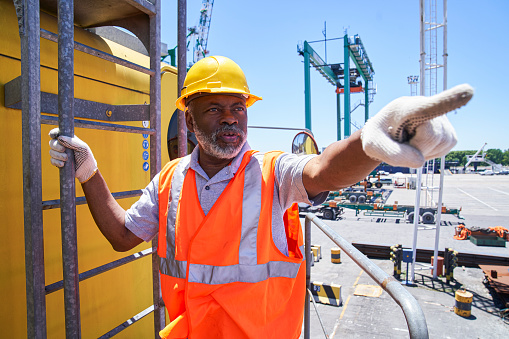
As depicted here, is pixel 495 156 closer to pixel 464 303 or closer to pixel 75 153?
pixel 464 303

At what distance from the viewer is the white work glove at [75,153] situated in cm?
167

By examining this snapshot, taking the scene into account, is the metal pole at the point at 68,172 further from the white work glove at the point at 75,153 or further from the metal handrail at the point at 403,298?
the metal handrail at the point at 403,298

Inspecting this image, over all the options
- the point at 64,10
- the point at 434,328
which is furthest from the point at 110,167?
the point at 434,328

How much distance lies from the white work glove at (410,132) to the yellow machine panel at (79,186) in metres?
2.11

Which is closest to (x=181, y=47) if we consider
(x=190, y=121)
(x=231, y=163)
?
(x=190, y=121)

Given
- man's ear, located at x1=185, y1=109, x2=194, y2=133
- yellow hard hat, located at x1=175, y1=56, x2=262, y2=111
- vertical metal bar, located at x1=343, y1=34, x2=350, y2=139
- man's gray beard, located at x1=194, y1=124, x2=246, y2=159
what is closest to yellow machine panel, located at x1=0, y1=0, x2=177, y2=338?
man's ear, located at x1=185, y1=109, x2=194, y2=133

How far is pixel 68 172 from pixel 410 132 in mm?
1684

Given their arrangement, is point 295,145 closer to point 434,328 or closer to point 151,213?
point 151,213

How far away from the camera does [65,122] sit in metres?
1.65

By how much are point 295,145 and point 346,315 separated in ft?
16.9

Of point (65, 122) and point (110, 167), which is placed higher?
point (65, 122)

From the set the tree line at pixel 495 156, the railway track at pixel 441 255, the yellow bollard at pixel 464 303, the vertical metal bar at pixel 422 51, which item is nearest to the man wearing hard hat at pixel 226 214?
the yellow bollard at pixel 464 303

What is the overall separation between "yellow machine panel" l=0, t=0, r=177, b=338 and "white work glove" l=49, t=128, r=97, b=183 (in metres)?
0.51

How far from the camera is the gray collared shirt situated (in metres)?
1.65
